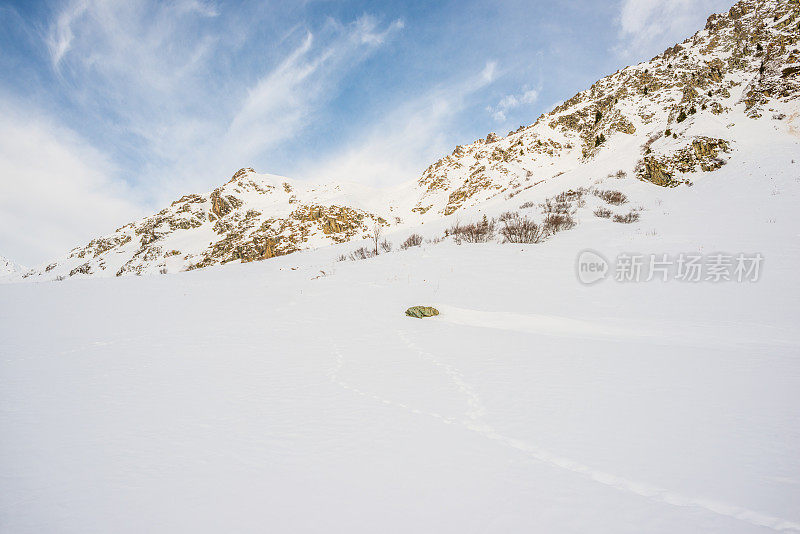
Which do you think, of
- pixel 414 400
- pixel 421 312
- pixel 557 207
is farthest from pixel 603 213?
pixel 414 400

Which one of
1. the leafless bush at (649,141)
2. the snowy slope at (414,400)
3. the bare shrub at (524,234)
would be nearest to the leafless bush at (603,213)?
the bare shrub at (524,234)

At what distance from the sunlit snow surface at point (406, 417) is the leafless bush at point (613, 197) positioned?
12.6 m

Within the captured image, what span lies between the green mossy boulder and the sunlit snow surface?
0.78ft

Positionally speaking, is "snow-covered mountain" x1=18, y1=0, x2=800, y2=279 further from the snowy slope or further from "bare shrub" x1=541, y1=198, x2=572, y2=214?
the snowy slope

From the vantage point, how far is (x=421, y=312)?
6512 mm

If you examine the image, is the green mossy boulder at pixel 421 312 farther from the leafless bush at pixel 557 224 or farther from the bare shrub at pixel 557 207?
the bare shrub at pixel 557 207

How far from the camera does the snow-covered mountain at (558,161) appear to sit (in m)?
23.9

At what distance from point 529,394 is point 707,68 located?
5866 centimetres

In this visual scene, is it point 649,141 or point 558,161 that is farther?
point 558,161

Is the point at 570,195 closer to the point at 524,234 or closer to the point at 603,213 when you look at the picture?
the point at 603,213

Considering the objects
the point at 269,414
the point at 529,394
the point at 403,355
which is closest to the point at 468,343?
the point at 403,355

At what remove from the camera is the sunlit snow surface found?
5.23 feet

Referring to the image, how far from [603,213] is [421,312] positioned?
13.7 metres

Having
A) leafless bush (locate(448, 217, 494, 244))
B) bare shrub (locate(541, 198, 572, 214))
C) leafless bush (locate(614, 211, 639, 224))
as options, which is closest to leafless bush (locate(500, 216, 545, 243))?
leafless bush (locate(448, 217, 494, 244))
